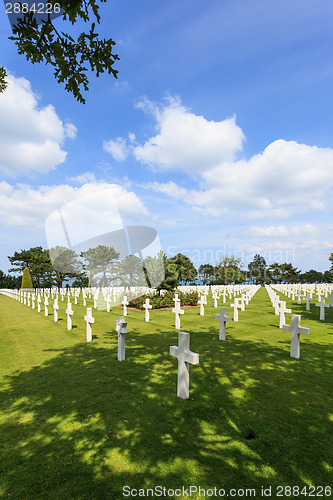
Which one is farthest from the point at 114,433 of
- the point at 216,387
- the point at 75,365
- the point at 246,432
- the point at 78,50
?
the point at 78,50

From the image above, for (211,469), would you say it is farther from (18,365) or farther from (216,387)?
(18,365)

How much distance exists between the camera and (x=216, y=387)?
191 inches

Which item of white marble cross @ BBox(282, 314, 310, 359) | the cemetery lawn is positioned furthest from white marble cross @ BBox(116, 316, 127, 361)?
white marble cross @ BBox(282, 314, 310, 359)

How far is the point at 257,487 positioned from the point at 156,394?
2342mm

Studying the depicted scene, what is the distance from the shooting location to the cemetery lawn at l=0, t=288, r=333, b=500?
268 centimetres

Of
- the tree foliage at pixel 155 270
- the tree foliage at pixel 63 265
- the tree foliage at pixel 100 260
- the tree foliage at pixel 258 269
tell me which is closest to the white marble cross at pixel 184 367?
the tree foliage at pixel 155 270

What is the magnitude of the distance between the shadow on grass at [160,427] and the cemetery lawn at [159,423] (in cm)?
2

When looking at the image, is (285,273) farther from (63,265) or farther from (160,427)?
(160,427)

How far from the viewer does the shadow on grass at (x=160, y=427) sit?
269 cm

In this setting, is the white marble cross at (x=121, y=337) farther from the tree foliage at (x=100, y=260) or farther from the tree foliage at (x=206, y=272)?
the tree foliage at (x=206, y=272)

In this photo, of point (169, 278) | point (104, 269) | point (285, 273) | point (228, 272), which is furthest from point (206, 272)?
point (169, 278)

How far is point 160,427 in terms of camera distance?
11.8 ft

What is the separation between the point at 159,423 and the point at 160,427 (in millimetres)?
100

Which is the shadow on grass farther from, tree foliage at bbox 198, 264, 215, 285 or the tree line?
tree foliage at bbox 198, 264, 215, 285
